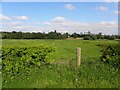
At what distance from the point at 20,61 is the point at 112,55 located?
369cm

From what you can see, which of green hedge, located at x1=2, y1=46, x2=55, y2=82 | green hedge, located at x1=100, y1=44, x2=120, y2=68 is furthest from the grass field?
green hedge, located at x1=100, y1=44, x2=120, y2=68

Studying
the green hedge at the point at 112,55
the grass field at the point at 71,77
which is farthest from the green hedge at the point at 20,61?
the green hedge at the point at 112,55

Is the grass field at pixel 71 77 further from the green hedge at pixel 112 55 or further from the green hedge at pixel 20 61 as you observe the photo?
the green hedge at pixel 112 55

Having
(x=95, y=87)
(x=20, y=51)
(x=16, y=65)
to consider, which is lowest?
(x=95, y=87)

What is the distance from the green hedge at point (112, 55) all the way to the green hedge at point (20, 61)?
2.54 m

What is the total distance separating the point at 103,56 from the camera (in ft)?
27.8

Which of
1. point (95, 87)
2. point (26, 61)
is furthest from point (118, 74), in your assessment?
point (26, 61)

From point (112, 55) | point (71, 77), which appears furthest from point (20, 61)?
point (112, 55)

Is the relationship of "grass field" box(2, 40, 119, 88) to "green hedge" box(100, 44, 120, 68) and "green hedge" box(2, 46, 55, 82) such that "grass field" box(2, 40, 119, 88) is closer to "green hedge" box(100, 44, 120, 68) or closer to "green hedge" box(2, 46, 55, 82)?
"green hedge" box(2, 46, 55, 82)

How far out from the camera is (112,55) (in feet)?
27.0

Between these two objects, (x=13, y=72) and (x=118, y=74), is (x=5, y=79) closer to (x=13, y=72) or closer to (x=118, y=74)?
(x=13, y=72)

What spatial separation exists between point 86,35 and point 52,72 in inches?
1216

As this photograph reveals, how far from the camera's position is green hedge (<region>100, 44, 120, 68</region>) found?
311 inches

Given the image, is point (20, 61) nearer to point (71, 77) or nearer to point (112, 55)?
point (71, 77)
